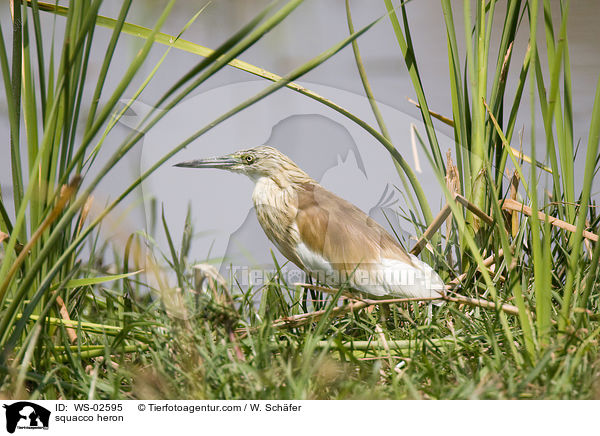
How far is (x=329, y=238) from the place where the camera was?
2.36ft

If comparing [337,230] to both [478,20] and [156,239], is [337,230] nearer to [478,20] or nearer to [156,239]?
[156,239]

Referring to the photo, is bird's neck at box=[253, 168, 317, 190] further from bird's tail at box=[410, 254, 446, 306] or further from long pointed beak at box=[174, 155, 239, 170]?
bird's tail at box=[410, 254, 446, 306]

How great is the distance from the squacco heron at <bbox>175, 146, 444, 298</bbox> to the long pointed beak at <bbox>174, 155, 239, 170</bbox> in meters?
0.02

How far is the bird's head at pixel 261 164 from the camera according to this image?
65 cm

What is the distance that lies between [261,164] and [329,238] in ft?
0.48

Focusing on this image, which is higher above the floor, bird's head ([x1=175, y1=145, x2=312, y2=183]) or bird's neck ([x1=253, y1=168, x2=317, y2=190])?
bird's head ([x1=175, y1=145, x2=312, y2=183])

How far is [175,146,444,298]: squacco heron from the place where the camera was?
2.22 ft

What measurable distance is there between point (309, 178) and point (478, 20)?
0.35 meters

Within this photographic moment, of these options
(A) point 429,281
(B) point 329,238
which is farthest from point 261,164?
(A) point 429,281

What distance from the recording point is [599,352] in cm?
50
